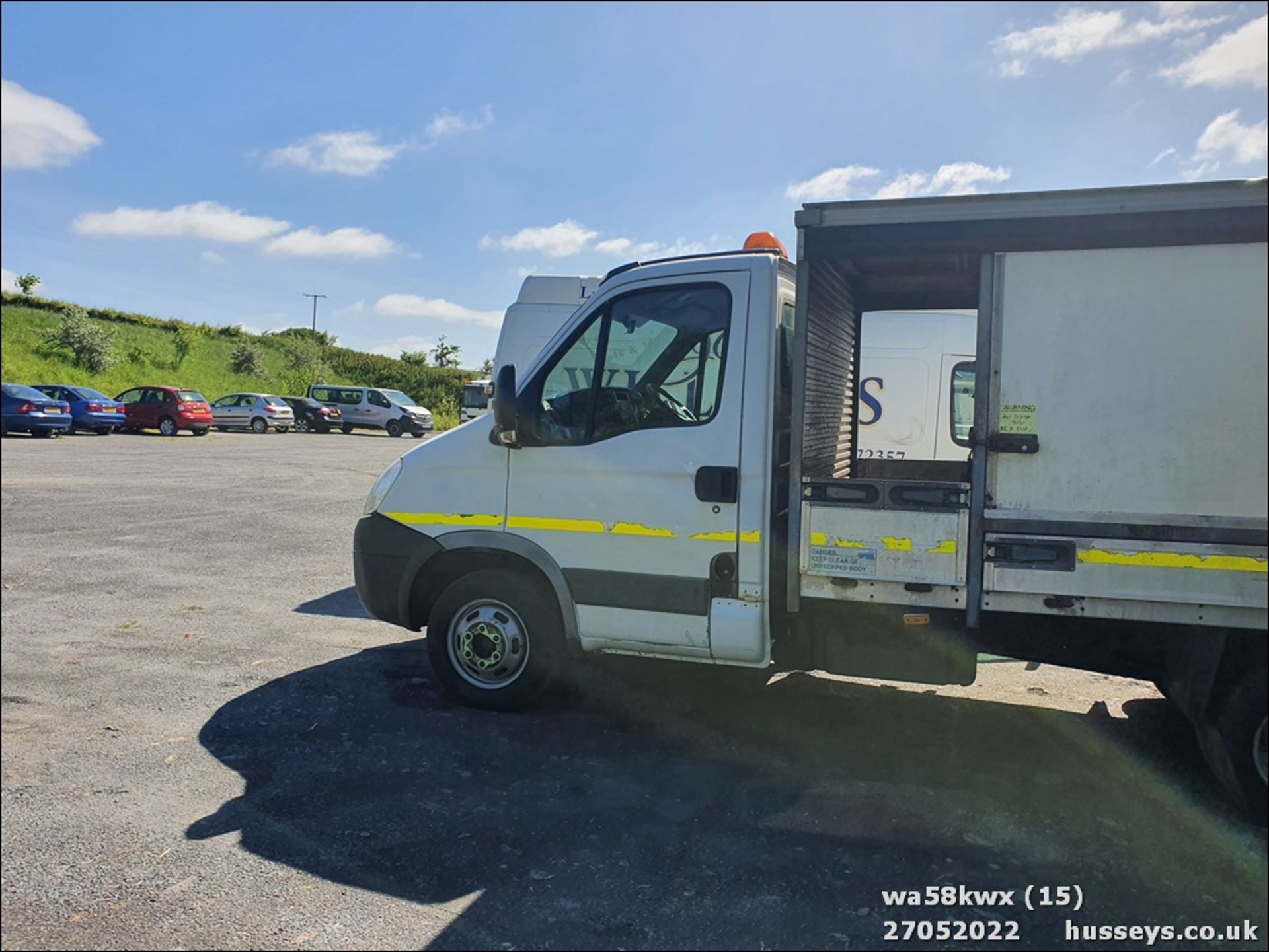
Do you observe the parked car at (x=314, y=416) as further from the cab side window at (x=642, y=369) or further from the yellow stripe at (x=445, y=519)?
the cab side window at (x=642, y=369)

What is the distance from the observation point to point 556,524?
15.1 feet

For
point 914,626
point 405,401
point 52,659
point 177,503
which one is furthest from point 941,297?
point 405,401

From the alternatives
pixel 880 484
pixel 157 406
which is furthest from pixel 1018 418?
pixel 157 406

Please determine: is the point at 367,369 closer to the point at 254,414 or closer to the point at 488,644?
the point at 254,414

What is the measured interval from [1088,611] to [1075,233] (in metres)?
1.56

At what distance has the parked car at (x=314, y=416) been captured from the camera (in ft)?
110

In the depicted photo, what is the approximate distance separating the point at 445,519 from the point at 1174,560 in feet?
11.3

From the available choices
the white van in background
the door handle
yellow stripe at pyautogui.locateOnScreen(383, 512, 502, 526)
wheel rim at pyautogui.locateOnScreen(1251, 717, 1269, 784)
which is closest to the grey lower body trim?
the door handle

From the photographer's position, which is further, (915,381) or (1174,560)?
(915,381)

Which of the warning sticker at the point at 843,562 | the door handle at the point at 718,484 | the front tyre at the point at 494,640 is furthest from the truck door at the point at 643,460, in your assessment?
the warning sticker at the point at 843,562

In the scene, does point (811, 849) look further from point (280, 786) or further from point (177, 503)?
point (177, 503)

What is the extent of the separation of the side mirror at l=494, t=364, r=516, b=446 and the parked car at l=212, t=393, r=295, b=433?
27.8 m

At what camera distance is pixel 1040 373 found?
3.65 meters

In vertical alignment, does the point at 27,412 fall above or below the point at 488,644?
above
